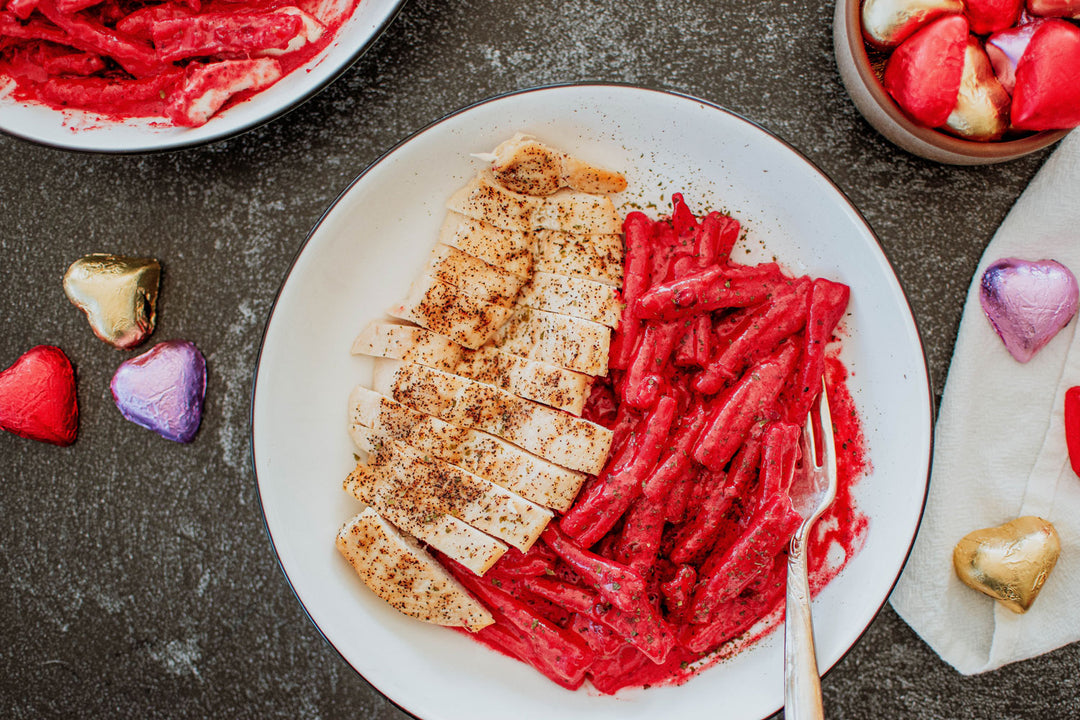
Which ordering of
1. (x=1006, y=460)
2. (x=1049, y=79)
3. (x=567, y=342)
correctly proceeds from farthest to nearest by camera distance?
(x=1006, y=460)
(x=567, y=342)
(x=1049, y=79)

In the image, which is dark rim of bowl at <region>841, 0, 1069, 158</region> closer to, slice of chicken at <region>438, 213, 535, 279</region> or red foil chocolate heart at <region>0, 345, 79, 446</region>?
slice of chicken at <region>438, 213, 535, 279</region>

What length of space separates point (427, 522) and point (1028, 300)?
1.30 meters

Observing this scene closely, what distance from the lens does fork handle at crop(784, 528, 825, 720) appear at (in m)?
1.23

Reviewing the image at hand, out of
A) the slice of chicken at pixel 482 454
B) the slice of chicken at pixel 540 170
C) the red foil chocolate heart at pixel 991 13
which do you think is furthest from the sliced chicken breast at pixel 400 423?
the red foil chocolate heart at pixel 991 13

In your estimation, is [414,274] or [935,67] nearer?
[935,67]

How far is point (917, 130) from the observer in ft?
4.28

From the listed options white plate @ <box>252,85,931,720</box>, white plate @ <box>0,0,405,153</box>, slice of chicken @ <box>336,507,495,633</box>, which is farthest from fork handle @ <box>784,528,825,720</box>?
white plate @ <box>0,0,405,153</box>

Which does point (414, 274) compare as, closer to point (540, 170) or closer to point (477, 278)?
point (477, 278)

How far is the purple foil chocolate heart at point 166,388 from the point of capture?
1545 mm

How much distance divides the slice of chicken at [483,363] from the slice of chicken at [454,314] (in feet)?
0.08

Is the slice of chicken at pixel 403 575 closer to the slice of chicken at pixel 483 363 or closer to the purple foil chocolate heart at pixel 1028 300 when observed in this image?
the slice of chicken at pixel 483 363

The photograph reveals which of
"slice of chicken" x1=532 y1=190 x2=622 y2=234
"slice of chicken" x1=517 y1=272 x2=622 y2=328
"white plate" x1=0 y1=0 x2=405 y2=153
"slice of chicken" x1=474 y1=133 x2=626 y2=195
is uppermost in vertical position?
"white plate" x1=0 y1=0 x2=405 y2=153

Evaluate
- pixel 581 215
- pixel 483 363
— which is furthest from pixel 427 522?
pixel 581 215

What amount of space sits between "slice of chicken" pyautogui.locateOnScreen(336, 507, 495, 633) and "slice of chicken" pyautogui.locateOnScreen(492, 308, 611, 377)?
46 cm
